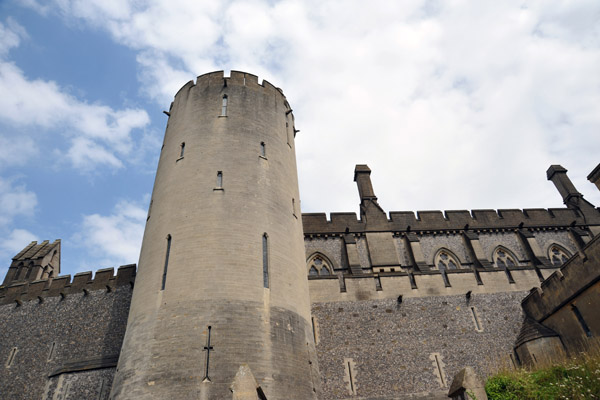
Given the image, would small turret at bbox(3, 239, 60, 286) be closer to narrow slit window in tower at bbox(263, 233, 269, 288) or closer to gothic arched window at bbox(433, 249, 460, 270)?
narrow slit window in tower at bbox(263, 233, 269, 288)

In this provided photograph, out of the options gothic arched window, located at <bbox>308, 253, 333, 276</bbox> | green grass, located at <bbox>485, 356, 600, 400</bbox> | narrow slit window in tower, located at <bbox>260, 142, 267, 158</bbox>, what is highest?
narrow slit window in tower, located at <bbox>260, 142, 267, 158</bbox>

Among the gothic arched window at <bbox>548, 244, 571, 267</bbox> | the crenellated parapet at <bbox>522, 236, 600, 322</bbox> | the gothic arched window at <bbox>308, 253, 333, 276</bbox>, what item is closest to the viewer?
the crenellated parapet at <bbox>522, 236, 600, 322</bbox>

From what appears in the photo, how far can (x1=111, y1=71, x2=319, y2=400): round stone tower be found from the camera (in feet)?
29.0

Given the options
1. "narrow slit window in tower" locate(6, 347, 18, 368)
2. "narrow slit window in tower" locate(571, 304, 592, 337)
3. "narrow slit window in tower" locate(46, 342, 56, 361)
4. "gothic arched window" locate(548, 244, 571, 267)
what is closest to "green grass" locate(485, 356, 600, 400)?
"narrow slit window in tower" locate(571, 304, 592, 337)

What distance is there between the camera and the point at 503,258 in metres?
18.6

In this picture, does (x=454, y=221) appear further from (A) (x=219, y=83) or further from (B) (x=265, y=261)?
(A) (x=219, y=83)

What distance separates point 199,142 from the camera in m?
12.8

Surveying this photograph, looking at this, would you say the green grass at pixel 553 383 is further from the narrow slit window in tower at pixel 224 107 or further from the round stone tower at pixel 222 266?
the narrow slit window in tower at pixel 224 107

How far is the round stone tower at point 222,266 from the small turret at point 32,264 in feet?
36.6

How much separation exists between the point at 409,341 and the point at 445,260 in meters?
6.26

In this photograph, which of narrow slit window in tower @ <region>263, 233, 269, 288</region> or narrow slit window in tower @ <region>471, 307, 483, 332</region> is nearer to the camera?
narrow slit window in tower @ <region>263, 233, 269, 288</region>

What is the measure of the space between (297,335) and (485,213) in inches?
533

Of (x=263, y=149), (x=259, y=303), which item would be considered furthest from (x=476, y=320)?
(x=263, y=149)

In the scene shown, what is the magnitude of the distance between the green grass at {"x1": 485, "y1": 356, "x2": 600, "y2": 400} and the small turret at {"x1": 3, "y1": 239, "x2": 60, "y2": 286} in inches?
739
